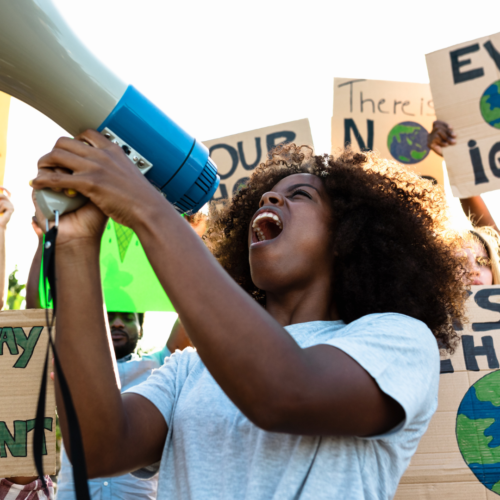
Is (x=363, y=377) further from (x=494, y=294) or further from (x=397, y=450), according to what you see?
(x=494, y=294)

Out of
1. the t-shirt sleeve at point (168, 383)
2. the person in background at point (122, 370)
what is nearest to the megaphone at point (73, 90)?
the t-shirt sleeve at point (168, 383)

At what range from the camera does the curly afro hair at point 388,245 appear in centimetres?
133

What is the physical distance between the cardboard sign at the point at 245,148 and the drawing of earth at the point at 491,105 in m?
0.99

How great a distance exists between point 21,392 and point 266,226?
0.83 meters

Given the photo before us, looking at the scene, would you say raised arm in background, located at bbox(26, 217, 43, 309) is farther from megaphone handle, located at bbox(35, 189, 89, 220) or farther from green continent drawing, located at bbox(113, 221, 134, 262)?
megaphone handle, located at bbox(35, 189, 89, 220)

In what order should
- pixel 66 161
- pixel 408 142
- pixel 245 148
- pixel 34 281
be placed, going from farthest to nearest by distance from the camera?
pixel 245 148
pixel 408 142
pixel 34 281
pixel 66 161

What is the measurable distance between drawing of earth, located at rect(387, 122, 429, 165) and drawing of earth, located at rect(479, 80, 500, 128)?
38cm

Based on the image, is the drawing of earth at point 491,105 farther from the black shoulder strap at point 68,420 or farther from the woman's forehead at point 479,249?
the black shoulder strap at point 68,420

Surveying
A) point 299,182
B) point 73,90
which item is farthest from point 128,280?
point 73,90

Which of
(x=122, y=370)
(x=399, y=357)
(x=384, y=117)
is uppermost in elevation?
(x=384, y=117)

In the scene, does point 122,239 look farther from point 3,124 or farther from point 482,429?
point 482,429

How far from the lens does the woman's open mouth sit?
1353mm

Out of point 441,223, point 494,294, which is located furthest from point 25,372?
point 494,294

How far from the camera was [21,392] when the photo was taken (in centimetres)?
152
